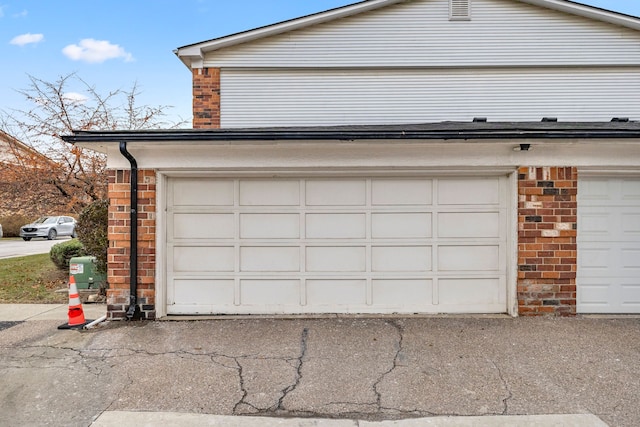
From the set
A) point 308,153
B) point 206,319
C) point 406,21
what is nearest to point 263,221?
point 308,153

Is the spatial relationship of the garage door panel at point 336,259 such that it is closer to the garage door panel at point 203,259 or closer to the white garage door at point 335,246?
the white garage door at point 335,246

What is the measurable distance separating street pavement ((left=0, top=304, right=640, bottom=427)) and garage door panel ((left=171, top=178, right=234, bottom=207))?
1.60 m

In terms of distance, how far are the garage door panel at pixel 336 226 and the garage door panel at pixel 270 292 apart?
741 mm

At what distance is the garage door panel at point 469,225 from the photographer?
5.48 m

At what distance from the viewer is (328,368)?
388 centimetres

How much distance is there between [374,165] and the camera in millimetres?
5324

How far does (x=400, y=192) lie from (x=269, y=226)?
1858mm

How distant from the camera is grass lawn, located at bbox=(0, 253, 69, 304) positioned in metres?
7.11

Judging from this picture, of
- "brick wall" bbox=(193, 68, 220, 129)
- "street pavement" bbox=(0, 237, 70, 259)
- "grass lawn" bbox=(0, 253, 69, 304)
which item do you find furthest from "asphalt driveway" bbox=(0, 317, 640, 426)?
"street pavement" bbox=(0, 237, 70, 259)

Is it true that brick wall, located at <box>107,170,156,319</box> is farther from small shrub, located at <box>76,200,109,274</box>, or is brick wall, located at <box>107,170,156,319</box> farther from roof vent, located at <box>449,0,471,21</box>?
roof vent, located at <box>449,0,471,21</box>

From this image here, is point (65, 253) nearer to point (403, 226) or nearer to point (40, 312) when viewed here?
point (40, 312)

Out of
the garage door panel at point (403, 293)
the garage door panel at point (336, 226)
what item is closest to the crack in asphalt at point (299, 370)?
the garage door panel at point (403, 293)

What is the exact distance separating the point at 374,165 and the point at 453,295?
6.83ft

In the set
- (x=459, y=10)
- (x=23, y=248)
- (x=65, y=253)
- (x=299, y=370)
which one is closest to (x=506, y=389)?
(x=299, y=370)
